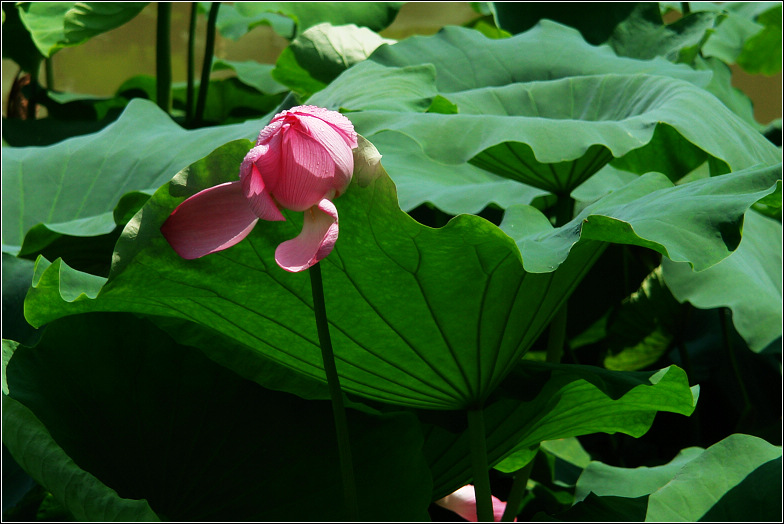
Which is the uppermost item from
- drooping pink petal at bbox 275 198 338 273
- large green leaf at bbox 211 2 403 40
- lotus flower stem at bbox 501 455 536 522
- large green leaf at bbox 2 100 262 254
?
drooping pink petal at bbox 275 198 338 273

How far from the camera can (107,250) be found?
840 millimetres

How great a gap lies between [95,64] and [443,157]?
2846mm

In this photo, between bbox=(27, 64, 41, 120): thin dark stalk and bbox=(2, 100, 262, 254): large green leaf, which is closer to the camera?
bbox=(2, 100, 262, 254): large green leaf

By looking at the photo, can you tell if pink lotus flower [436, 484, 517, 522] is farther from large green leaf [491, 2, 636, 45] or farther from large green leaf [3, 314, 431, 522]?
large green leaf [491, 2, 636, 45]

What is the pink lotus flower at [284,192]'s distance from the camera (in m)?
0.43

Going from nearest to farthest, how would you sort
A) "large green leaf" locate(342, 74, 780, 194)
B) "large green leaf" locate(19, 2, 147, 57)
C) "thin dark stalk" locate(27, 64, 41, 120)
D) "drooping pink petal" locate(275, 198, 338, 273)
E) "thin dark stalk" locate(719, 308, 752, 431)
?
1. "drooping pink petal" locate(275, 198, 338, 273)
2. "large green leaf" locate(342, 74, 780, 194)
3. "thin dark stalk" locate(719, 308, 752, 431)
4. "large green leaf" locate(19, 2, 147, 57)
5. "thin dark stalk" locate(27, 64, 41, 120)

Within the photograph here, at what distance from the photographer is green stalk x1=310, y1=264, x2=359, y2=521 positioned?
47 centimetres

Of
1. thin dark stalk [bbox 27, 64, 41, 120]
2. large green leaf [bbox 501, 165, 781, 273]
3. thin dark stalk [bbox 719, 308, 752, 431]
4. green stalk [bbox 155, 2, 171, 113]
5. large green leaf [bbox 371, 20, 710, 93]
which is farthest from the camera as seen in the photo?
thin dark stalk [bbox 27, 64, 41, 120]

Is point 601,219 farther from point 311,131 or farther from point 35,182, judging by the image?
point 35,182

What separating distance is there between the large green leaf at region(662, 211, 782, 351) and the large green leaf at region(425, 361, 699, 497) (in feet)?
0.61

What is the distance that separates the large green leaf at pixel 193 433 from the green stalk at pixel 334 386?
0.34 feet

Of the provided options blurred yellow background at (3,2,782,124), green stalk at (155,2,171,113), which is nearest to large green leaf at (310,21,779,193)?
green stalk at (155,2,171,113)

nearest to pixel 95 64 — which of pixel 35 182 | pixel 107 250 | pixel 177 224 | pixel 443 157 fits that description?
pixel 35 182

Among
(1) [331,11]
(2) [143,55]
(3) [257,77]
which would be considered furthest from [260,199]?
(2) [143,55]
